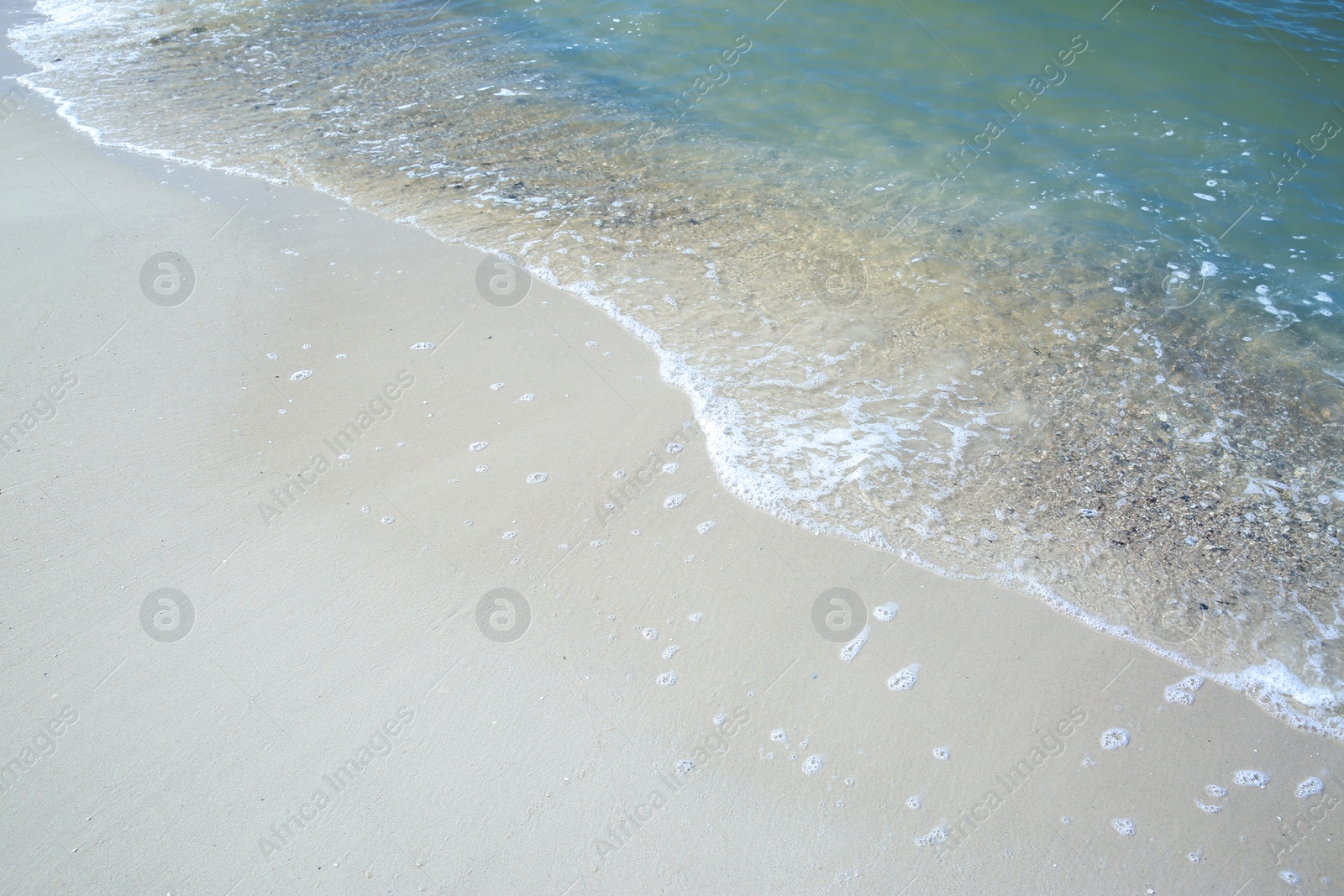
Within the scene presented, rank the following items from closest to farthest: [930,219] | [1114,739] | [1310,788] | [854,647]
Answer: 1. [1310,788]
2. [1114,739]
3. [854,647]
4. [930,219]

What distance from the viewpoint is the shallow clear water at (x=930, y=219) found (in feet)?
14.0

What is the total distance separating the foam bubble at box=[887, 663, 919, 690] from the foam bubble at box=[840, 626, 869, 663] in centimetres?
18

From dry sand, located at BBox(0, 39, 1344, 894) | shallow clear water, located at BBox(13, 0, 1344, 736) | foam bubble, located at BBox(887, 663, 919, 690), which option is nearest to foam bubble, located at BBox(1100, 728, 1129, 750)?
dry sand, located at BBox(0, 39, 1344, 894)

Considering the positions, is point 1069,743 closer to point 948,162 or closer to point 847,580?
point 847,580

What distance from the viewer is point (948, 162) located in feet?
26.6

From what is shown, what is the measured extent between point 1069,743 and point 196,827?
3.41m

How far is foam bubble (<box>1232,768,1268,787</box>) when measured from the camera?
314cm

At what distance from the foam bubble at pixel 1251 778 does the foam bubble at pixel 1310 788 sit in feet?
0.39

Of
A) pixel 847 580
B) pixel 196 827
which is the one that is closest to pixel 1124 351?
pixel 847 580

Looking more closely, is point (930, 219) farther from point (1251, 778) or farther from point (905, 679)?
point (1251, 778)

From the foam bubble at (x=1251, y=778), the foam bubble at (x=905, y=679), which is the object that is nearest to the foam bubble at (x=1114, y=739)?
the foam bubble at (x=1251, y=778)

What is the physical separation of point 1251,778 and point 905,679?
1.36 m

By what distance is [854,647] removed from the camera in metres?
3.55

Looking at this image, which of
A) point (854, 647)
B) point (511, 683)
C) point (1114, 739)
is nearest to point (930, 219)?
point (854, 647)
